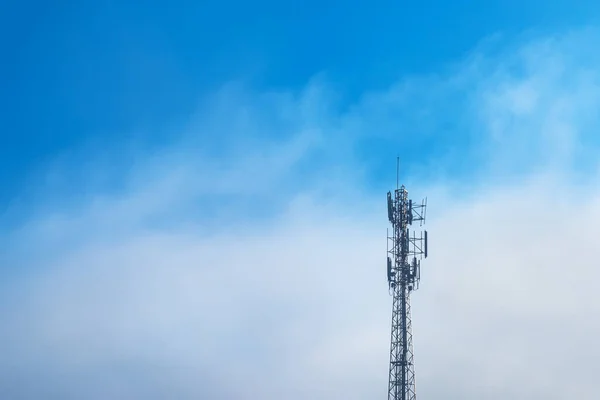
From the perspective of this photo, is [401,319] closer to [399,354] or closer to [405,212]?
[399,354]

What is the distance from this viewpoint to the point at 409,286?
3317 inches

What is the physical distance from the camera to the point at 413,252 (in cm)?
8575

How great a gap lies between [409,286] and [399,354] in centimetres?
759

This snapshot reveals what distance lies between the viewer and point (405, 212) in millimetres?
87062

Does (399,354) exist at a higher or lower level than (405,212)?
lower

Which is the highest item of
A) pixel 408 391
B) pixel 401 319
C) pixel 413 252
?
pixel 413 252

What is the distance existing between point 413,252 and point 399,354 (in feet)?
38.1

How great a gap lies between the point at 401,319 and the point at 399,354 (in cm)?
383

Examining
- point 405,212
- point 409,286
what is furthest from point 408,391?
point 405,212

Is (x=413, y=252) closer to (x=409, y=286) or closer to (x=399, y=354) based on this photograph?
(x=409, y=286)

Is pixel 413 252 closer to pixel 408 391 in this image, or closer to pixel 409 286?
pixel 409 286

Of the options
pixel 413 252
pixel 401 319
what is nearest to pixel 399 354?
pixel 401 319

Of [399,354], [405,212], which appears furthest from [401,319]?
[405,212]

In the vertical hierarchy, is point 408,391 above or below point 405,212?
below
